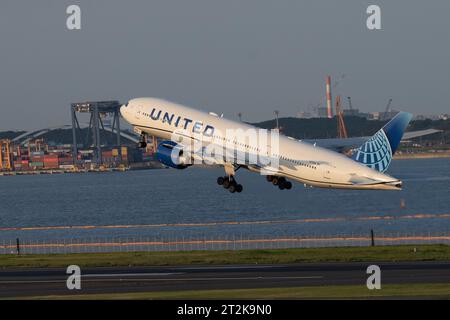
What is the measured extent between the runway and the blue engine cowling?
28.0ft

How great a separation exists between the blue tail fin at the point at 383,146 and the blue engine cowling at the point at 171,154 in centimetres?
1426

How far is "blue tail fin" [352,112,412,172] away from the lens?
282 ft

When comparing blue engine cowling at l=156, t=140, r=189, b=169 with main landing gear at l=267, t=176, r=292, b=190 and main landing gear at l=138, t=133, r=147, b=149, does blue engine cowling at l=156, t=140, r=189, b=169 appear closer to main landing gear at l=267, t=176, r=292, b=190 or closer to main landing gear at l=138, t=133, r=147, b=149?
main landing gear at l=138, t=133, r=147, b=149

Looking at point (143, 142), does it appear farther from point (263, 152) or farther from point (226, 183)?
point (263, 152)

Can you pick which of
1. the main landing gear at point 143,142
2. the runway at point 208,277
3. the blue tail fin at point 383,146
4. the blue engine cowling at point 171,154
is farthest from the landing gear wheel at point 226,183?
the blue tail fin at point 383,146

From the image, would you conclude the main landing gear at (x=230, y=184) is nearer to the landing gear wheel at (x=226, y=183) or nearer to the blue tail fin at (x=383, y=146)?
the landing gear wheel at (x=226, y=183)

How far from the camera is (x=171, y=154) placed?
291 ft

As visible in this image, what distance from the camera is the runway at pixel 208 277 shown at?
68.8 metres

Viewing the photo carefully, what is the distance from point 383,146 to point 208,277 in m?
20.7

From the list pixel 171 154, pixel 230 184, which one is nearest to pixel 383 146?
pixel 230 184

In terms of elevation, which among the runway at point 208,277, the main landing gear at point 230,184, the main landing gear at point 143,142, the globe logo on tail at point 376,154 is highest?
the main landing gear at point 143,142
